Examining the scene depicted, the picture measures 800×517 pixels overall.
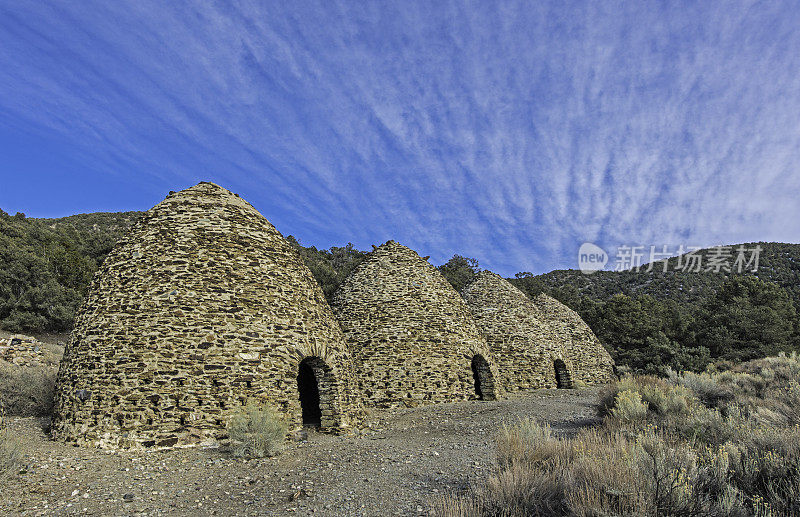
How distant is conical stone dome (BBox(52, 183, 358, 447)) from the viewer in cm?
697

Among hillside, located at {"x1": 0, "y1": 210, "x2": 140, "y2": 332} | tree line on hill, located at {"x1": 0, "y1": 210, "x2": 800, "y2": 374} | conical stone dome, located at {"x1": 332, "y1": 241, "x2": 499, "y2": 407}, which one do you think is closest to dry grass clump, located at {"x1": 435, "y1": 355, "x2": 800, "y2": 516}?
conical stone dome, located at {"x1": 332, "y1": 241, "x2": 499, "y2": 407}

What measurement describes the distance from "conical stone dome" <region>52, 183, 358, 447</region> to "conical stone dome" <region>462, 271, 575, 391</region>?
10.5 metres

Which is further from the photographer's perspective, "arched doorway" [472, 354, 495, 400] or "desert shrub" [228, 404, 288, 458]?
"arched doorway" [472, 354, 495, 400]

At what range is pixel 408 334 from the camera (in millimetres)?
13062

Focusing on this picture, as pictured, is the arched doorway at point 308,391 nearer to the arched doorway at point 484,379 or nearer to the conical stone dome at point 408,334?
the conical stone dome at point 408,334

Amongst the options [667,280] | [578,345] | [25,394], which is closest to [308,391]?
[25,394]

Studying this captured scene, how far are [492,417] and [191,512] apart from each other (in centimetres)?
742

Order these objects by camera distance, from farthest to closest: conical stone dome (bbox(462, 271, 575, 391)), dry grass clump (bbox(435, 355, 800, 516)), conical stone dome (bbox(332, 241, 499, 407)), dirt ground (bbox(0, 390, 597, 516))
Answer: conical stone dome (bbox(462, 271, 575, 391)) < conical stone dome (bbox(332, 241, 499, 407)) < dirt ground (bbox(0, 390, 597, 516)) < dry grass clump (bbox(435, 355, 800, 516))

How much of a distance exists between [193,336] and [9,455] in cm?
279

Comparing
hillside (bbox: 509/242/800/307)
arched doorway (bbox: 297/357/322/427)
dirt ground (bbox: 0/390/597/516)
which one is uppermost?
hillside (bbox: 509/242/800/307)

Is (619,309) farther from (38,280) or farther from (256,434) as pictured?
(38,280)

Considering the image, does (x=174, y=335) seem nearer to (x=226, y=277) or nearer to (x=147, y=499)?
(x=226, y=277)

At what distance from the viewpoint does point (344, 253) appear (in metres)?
39.9

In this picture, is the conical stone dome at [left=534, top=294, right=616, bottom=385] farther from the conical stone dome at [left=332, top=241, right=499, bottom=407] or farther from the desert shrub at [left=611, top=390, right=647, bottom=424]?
the desert shrub at [left=611, top=390, right=647, bottom=424]
